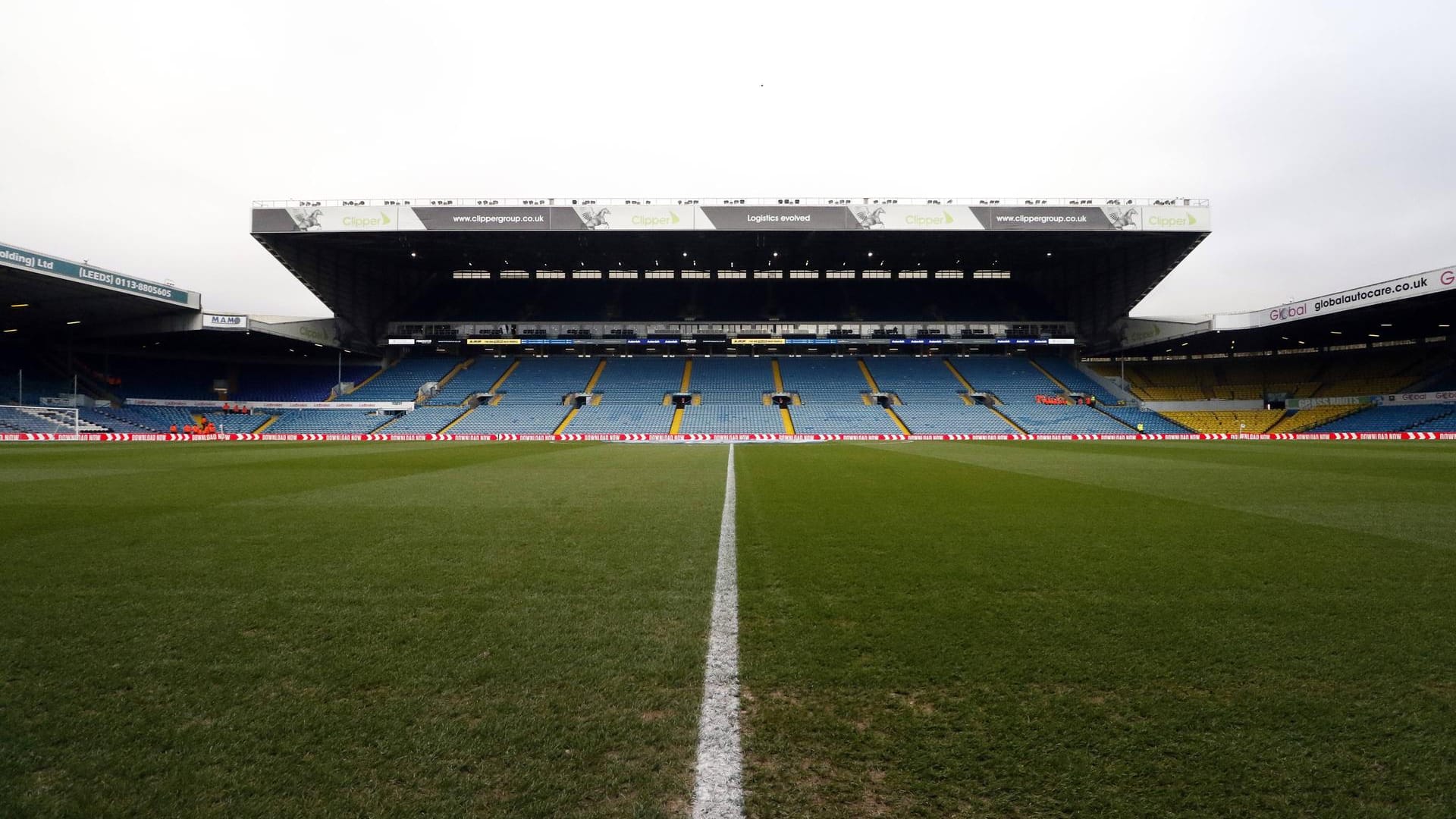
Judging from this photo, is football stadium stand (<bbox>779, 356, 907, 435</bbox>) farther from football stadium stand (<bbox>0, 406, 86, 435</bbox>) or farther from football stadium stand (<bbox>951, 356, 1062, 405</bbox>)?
football stadium stand (<bbox>0, 406, 86, 435</bbox>)

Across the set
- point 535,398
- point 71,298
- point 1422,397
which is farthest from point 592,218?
point 1422,397

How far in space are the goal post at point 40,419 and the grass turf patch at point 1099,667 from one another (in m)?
44.7

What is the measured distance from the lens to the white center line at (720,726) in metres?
1.99

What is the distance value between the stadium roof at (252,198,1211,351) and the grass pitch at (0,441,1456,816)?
34316 mm

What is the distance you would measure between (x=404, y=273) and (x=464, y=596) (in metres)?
53.9

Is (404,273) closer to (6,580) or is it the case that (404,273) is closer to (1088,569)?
(6,580)

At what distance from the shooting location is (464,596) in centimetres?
427

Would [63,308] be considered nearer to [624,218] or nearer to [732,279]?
[624,218]

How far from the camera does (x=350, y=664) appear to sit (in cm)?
307

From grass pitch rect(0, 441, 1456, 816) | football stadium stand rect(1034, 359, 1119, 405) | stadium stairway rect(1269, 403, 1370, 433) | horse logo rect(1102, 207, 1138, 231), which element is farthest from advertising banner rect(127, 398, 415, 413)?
stadium stairway rect(1269, 403, 1370, 433)

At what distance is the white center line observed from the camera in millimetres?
1991

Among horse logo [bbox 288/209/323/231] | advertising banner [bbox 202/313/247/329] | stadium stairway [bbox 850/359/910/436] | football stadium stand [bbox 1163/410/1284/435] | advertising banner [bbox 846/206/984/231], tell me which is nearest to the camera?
horse logo [bbox 288/209/323/231]

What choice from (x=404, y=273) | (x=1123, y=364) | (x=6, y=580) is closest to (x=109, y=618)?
(x=6, y=580)

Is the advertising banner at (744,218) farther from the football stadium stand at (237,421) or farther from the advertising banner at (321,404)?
the football stadium stand at (237,421)
